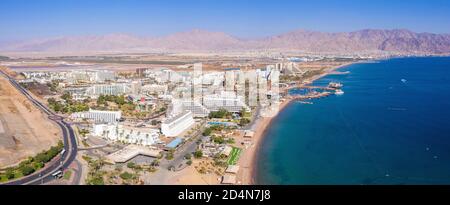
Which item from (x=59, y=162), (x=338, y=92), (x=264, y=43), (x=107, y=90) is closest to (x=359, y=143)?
(x=59, y=162)

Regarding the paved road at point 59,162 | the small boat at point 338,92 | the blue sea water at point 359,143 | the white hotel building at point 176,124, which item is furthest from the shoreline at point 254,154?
the small boat at point 338,92

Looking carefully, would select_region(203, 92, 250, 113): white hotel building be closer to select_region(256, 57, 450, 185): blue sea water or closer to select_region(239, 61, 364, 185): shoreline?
select_region(239, 61, 364, 185): shoreline

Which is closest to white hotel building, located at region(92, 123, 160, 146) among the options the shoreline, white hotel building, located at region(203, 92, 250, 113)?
the shoreline

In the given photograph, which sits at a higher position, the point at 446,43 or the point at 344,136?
the point at 446,43

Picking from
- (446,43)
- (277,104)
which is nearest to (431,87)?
(277,104)

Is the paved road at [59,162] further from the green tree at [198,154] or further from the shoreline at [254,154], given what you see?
the shoreline at [254,154]

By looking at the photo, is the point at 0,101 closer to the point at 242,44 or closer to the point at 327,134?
the point at 327,134
